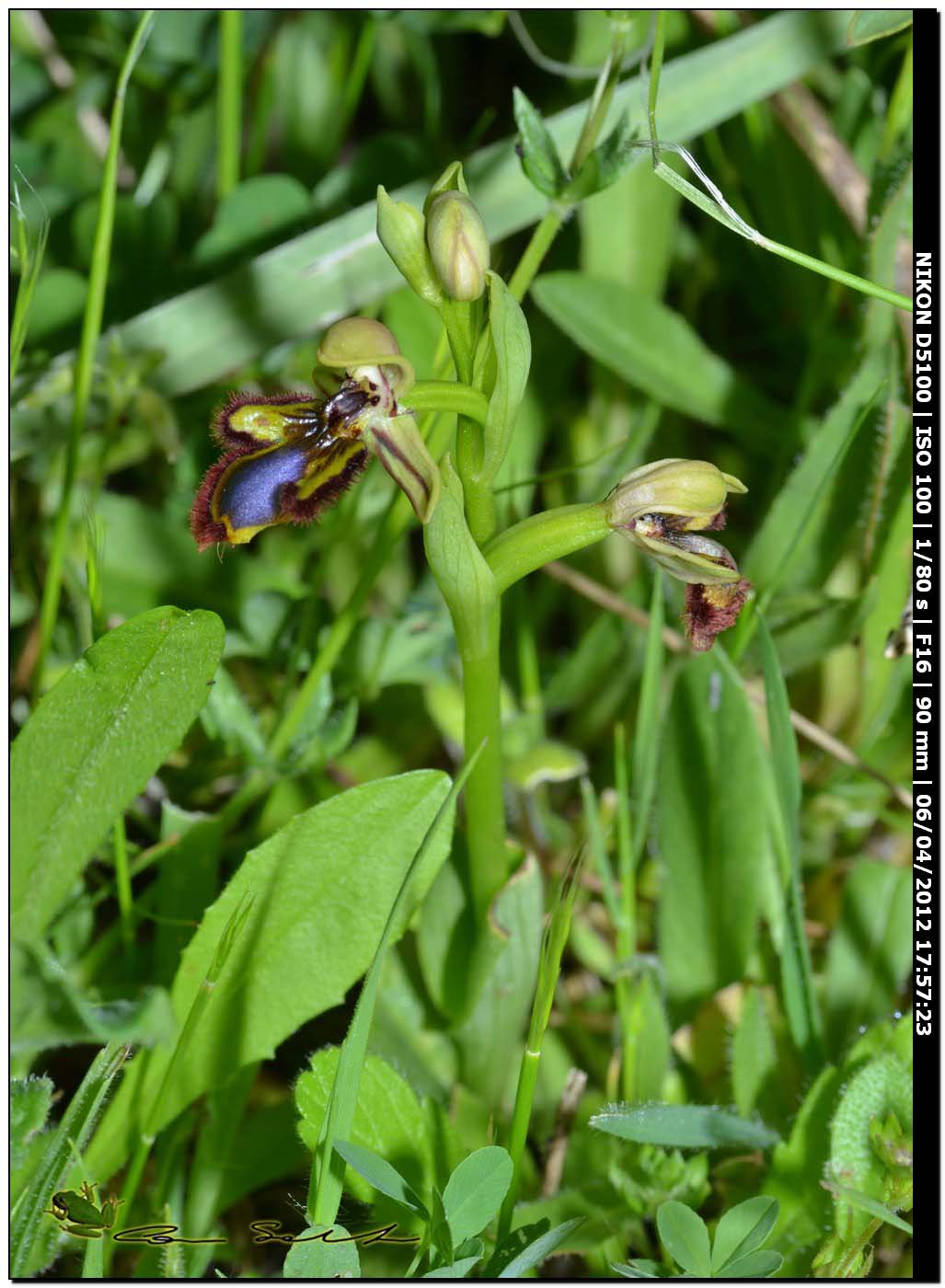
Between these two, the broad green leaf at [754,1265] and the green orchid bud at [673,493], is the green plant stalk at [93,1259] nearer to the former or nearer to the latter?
the broad green leaf at [754,1265]

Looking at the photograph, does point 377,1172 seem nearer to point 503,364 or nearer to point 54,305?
point 503,364

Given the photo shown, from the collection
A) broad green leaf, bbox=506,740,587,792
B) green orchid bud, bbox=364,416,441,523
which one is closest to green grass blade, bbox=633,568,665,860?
broad green leaf, bbox=506,740,587,792

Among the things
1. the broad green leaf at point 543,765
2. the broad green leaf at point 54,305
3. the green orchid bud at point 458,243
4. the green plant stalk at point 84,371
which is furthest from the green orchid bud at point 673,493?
the broad green leaf at point 54,305

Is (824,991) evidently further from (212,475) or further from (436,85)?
(436,85)

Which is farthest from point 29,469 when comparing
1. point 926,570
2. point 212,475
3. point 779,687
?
point 926,570

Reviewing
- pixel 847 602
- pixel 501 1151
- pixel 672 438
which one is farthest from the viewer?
pixel 672 438

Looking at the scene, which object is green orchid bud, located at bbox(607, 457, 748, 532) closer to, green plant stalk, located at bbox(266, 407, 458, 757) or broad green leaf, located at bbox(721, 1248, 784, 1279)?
green plant stalk, located at bbox(266, 407, 458, 757)
